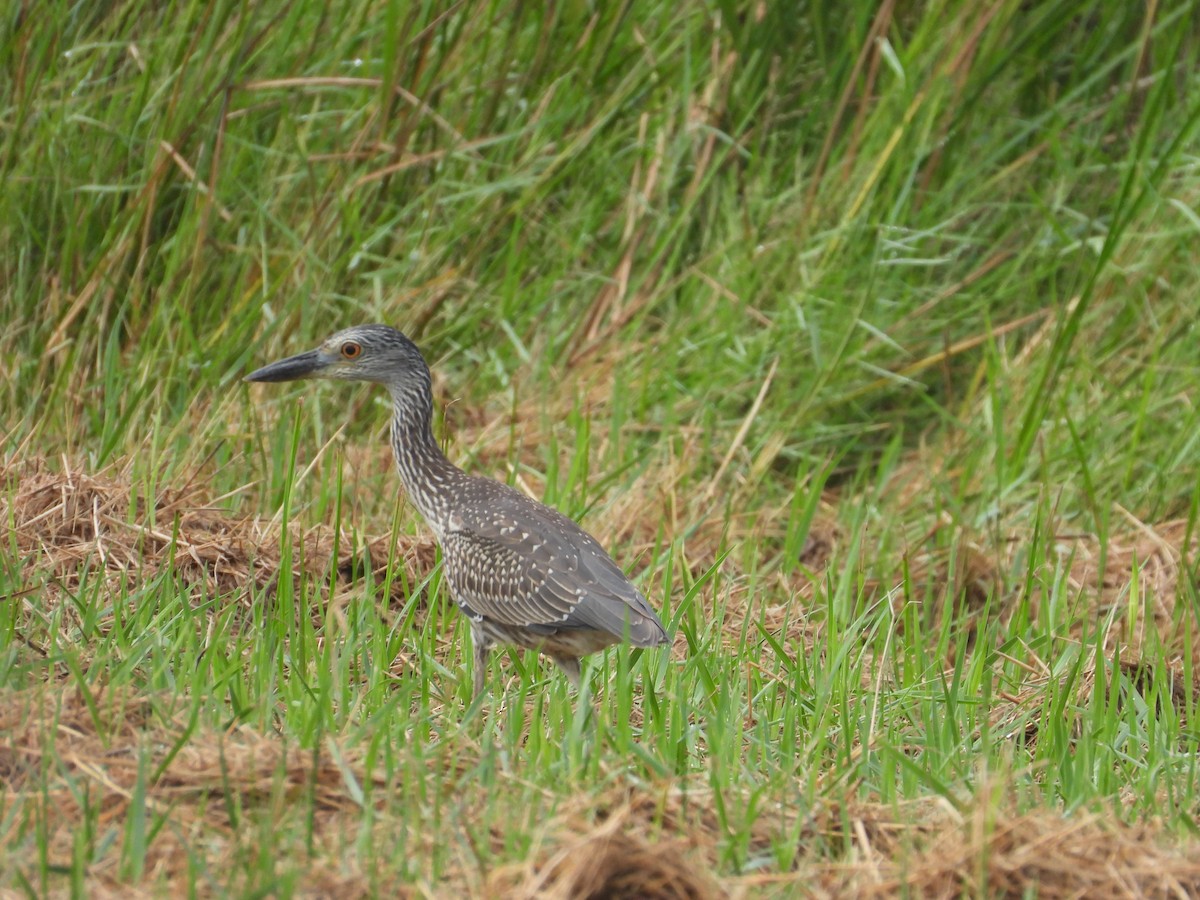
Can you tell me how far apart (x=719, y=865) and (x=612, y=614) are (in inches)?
60.1

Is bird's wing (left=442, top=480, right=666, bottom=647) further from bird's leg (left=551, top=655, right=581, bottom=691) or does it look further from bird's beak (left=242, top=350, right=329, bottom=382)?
bird's beak (left=242, top=350, right=329, bottom=382)

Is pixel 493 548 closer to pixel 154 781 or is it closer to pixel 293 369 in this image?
pixel 293 369

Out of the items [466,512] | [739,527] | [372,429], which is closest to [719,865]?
[466,512]

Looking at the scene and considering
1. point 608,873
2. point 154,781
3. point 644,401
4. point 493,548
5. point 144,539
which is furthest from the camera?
point 644,401

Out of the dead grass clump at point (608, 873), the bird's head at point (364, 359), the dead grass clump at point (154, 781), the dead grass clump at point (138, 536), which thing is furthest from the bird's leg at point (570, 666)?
the dead grass clump at point (608, 873)

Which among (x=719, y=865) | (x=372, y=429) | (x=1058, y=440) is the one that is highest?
(x=719, y=865)

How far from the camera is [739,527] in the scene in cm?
712

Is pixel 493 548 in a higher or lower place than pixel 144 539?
higher

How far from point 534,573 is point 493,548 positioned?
21cm

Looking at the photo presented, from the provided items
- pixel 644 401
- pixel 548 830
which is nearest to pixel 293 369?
pixel 644 401

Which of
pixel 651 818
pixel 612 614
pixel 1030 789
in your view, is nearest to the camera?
pixel 651 818

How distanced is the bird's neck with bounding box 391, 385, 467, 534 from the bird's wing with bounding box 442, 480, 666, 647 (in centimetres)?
16

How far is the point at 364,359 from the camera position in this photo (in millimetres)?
6129

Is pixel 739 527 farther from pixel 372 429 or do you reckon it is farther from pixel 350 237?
pixel 350 237
